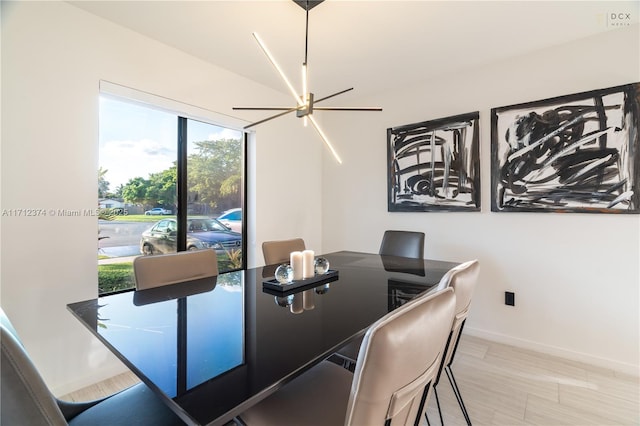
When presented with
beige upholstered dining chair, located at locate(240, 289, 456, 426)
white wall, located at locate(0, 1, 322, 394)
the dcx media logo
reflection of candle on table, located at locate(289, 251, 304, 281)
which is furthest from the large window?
the dcx media logo

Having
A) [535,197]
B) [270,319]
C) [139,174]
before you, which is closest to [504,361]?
[535,197]

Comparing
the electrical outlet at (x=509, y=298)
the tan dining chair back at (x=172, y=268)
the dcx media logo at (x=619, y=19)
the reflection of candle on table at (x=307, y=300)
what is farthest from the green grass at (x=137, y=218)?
the dcx media logo at (x=619, y=19)

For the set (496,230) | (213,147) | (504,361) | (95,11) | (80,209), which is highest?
(95,11)

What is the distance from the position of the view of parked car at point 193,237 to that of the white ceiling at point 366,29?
61.1 inches

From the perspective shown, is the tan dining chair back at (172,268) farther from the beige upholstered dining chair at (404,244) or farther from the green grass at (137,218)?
the beige upholstered dining chair at (404,244)

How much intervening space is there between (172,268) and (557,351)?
304 cm

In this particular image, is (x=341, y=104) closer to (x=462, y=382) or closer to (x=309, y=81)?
(x=309, y=81)

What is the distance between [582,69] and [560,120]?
418mm

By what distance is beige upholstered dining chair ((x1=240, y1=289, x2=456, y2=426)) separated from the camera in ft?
2.16

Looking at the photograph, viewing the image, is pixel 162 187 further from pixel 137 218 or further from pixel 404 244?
pixel 404 244

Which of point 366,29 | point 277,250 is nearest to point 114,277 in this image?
point 277,250

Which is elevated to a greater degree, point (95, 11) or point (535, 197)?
point (95, 11)

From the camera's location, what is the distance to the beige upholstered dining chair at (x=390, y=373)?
0.66 meters

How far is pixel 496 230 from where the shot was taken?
271 cm
